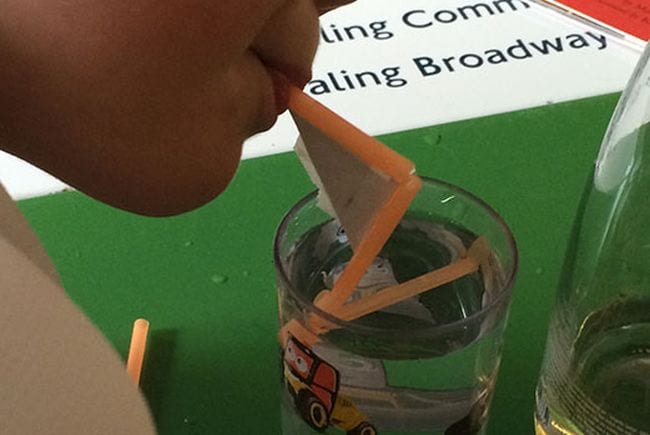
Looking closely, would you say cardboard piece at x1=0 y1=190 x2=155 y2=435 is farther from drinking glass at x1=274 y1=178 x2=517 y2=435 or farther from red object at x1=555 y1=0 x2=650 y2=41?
red object at x1=555 y1=0 x2=650 y2=41

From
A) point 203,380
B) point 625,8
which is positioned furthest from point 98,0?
point 625,8

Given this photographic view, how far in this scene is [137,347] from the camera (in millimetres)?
359

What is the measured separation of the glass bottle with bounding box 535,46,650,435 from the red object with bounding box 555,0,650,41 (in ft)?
0.59

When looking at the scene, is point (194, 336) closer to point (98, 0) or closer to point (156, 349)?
point (156, 349)

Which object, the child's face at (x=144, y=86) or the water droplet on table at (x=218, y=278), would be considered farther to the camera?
the water droplet on table at (x=218, y=278)

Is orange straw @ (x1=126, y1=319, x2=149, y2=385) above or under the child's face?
under

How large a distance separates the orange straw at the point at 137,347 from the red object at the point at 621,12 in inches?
10.8

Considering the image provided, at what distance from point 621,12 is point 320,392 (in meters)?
0.31

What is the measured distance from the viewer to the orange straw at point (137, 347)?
35 cm

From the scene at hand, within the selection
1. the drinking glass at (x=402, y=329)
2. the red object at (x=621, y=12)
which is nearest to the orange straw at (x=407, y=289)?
the drinking glass at (x=402, y=329)

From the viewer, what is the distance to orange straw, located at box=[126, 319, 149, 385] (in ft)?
1.16

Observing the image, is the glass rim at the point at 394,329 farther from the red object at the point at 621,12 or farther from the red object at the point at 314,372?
the red object at the point at 621,12

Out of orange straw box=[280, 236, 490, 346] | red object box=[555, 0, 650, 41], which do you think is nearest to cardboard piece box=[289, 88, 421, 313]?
orange straw box=[280, 236, 490, 346]

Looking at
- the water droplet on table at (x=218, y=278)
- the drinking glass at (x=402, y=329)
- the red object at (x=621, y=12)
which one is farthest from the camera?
the red object at (x=621, y=12)
